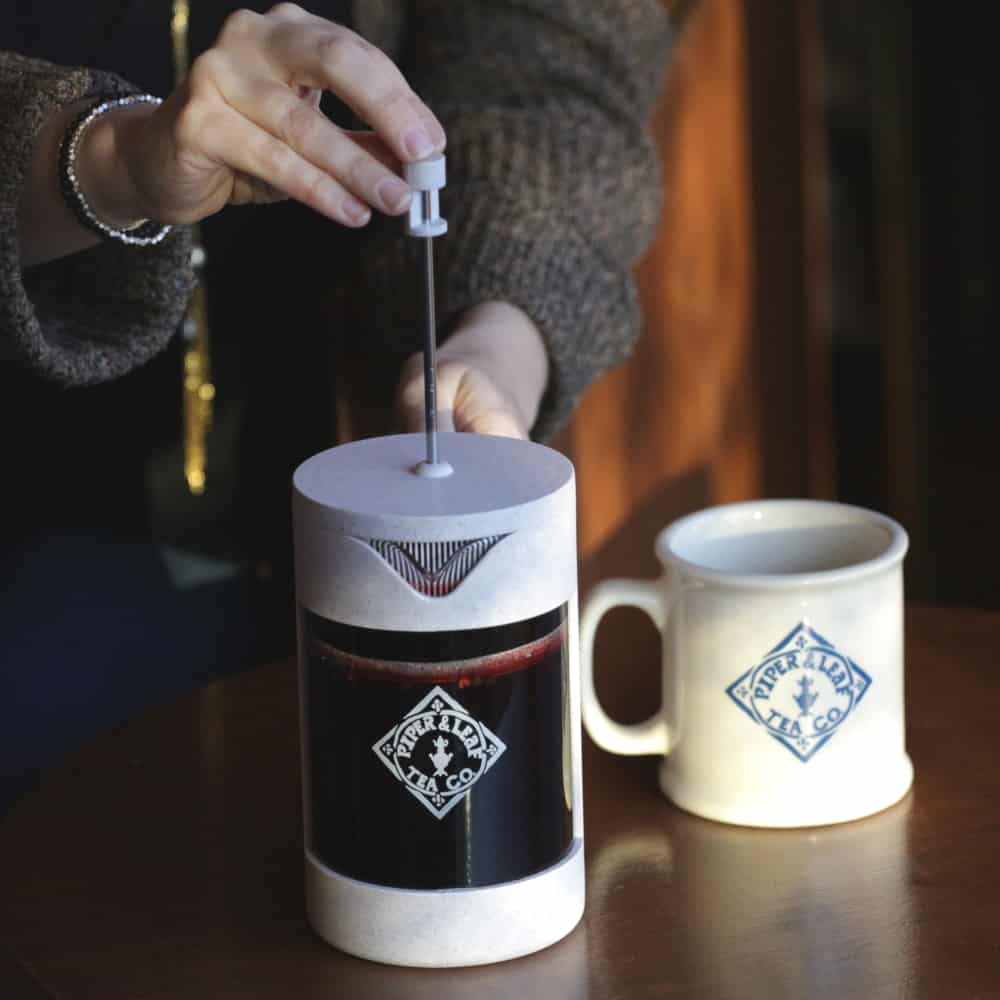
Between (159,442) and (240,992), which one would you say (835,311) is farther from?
(240,992)

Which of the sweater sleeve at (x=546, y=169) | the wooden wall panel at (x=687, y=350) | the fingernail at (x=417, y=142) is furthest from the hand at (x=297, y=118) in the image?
the wooden wall panel at (x=687, y=350)

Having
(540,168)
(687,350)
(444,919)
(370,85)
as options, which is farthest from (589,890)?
(687,350)

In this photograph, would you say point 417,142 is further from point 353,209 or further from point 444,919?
point 444,919

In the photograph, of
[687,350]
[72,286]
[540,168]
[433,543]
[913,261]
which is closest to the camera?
[433,543]

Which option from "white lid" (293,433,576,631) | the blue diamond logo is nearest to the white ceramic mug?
the blue diamond logo

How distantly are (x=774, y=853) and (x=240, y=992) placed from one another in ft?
0.71

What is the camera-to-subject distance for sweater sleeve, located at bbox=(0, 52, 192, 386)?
75 centimetres

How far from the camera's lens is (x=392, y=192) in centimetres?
63

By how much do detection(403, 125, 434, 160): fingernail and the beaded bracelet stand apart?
0.15 metres

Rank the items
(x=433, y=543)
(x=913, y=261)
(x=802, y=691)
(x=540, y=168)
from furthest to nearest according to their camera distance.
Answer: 1. (x=913, y=261)
2. (x=540, y=168)
3. (x=802, y=691)
4. (x=433, y=543)

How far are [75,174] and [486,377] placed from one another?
0.23 m

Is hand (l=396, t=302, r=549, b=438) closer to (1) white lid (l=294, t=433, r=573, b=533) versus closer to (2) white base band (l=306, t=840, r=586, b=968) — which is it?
(1) white lid (l=294, t=433, r=573, b=533)

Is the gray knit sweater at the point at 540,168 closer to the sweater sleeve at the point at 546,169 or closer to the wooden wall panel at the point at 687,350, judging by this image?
the sweater sleeve at the point at 546,169

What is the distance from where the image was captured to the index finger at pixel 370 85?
2.07ft
